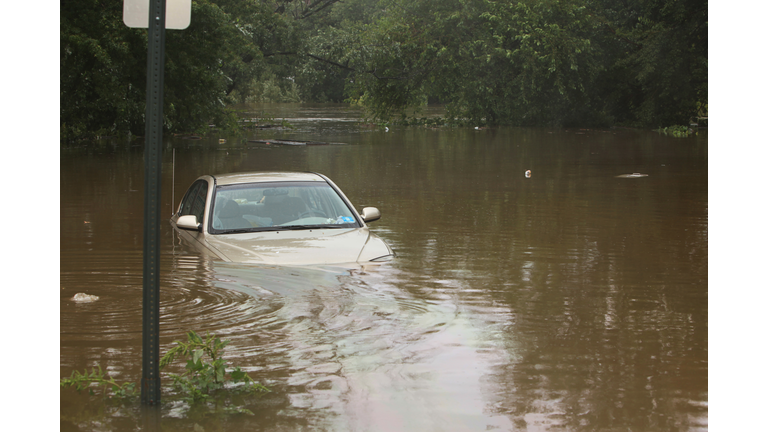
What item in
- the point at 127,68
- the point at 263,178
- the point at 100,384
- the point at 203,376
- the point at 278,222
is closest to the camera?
the point at 203,376

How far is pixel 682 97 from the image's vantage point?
39.6 metres

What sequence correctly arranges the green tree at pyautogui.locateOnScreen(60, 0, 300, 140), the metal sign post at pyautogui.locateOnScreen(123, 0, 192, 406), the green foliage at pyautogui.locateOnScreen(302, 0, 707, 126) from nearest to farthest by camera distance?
the metal sign post at pyautogui.locateOnScreen(123, 0, 192, 406)
the green tree at pyautogui.locateOnScreen(60, 0, 300, 140)
the green foliage at pyautogui.locateOnScreen(302, 0, 707, 126)

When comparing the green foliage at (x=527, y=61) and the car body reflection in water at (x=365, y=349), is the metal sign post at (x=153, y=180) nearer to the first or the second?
the car body reflection in water at (x=365, y=349)

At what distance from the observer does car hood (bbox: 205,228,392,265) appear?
26.1 ft

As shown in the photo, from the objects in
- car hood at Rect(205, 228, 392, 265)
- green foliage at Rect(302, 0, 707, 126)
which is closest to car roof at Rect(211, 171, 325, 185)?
car hood at Rect(205, 228, 392, 265)

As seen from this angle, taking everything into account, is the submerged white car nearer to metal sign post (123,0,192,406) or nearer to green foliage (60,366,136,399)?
green foliage (60,366,136,399)

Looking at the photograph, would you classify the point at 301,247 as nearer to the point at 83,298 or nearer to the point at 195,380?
the point at 83,298

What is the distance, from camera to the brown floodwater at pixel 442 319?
470 cm

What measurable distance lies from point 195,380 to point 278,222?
3.98m

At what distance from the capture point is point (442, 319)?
6734 millimetres

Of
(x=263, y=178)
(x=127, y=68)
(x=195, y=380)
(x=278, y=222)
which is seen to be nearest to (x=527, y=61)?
(x=127, y=68)

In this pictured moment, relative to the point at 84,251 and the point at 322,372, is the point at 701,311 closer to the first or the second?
the point at 322,372

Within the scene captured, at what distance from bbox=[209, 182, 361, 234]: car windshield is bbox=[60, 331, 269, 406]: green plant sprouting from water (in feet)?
12.1

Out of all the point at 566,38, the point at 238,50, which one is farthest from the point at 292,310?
the point at 566,38
